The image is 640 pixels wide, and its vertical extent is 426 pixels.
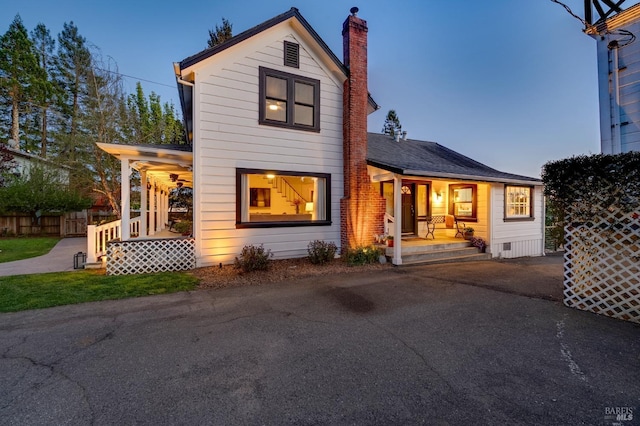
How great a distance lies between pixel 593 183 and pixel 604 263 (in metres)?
1.34

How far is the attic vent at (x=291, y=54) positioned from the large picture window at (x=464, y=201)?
321 inches

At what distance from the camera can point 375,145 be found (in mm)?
12047

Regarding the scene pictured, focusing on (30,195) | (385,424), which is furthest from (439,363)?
(30,195)

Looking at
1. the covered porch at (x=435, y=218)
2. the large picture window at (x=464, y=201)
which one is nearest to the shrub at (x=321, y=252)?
the covered porch at (x=435, y=218)

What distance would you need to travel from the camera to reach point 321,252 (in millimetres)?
8203

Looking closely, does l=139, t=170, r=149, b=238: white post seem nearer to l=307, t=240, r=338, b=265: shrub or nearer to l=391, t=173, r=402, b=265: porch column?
l=307, t=240, r=338, b=265: shrub

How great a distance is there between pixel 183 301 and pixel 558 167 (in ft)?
23.9

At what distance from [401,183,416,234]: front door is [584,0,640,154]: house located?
252 inches

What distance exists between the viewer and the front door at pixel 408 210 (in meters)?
11.7

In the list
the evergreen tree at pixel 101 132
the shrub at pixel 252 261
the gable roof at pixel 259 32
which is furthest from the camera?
the evergreen tree at pixel 101 132

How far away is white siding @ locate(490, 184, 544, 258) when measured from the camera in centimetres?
1033

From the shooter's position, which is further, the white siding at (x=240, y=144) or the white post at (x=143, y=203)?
the white post at (x=143, y=203)

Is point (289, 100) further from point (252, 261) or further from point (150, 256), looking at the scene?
point (150, 256)

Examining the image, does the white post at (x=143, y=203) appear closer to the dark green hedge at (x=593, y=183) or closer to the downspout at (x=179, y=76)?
the downspout at (x=179, y=76)
